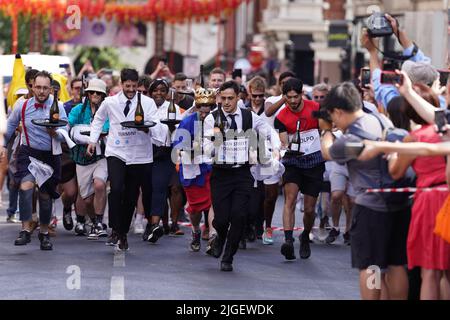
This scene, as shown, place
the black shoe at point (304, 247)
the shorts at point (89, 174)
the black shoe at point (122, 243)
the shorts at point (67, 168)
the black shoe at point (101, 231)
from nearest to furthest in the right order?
the black shoe at point (304, 247) → the black shoe at point (122, 243) → the black shoe at point (101, 231) → the shorts at point (89, 174) → the shorts at point (67, 168)

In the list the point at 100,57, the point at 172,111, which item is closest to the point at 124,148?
the point at 172,111

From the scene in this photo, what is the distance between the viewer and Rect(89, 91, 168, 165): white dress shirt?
15883 mm

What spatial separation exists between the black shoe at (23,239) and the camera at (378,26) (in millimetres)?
5527

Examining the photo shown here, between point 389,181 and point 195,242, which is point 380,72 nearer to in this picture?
point 389,181

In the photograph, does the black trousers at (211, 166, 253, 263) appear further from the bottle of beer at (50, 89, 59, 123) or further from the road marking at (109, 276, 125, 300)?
the bottle of beer at (50, 89, 59, 123)

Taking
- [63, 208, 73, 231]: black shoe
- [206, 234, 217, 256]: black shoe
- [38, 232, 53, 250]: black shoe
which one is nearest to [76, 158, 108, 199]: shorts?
[63, 208, 73, 231]: black shoe

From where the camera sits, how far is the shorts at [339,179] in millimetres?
17062

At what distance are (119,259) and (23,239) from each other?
1657 mm

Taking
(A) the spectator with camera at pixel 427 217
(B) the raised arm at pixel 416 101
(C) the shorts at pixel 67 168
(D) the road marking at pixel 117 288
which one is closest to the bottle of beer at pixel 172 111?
(C) the shorts at pixel 67 168

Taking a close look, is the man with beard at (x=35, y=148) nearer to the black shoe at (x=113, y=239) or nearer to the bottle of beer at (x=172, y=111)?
the black shoe at (x=113, y=239)

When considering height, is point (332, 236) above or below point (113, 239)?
below

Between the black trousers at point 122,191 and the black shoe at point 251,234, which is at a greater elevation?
the black trousers at point 122,191

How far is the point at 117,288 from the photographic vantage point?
1236cm

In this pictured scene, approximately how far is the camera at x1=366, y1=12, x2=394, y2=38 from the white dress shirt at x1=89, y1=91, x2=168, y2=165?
14.6 feet
